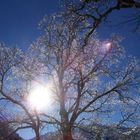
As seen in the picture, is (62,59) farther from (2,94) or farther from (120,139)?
(120,139)

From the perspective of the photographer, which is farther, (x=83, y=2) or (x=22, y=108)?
(x=22, y=108)

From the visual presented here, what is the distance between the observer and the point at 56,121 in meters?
27.7

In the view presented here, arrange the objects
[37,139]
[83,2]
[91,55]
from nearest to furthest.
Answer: [83,2]
[37,139]
[91,55]

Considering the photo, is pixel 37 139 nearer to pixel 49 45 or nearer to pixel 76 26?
pixel 49 45

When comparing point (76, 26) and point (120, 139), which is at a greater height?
point (120, 139)

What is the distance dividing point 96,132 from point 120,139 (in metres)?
2.00

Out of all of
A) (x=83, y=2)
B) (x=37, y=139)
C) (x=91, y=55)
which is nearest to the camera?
(x=83, y=2)

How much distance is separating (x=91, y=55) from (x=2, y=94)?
23.1ft

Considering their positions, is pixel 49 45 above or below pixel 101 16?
above

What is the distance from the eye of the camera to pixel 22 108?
2872cm

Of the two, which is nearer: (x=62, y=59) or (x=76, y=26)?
(x=76, y=26)

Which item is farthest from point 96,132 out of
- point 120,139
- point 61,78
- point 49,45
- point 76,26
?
point 76,26

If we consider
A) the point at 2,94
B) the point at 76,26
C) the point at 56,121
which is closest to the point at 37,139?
the point at 56,121

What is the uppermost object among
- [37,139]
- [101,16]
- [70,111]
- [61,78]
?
[61,78]
